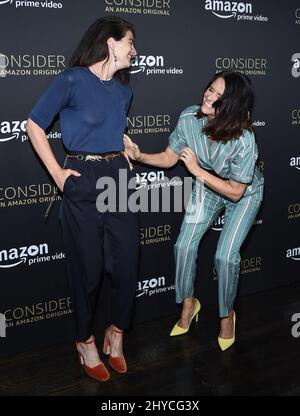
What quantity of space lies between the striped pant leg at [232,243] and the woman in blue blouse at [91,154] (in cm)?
50

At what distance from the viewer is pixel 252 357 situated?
8.71 ft

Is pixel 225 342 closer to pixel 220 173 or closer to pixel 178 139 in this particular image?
pixel 220 173

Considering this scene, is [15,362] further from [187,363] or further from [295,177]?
[295,177]

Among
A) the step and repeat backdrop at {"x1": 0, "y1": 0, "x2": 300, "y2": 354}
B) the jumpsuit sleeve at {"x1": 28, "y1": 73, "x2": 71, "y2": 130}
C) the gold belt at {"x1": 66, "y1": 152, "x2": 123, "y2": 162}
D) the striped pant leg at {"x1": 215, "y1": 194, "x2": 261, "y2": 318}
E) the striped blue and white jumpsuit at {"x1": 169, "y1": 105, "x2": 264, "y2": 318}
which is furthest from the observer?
the striped pant leg at {"x1": 215, "y1": 194, "x2": 261, "y2": 318}

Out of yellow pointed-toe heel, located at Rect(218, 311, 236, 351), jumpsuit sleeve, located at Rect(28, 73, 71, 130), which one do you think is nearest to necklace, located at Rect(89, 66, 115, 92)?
jumpsuit sleeve, located at Rect(28, 73, 71, 130)

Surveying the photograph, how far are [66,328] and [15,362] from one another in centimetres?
33

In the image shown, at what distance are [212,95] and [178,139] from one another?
351mm

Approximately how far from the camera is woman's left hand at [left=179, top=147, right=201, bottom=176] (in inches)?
99.9

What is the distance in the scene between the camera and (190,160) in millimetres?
2557

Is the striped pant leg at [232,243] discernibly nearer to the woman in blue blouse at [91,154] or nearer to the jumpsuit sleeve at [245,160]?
the jumpsuit sleeve at [245,160]

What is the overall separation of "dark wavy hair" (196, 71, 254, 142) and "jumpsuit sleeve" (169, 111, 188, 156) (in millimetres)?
218

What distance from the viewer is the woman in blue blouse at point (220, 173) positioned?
2.49m

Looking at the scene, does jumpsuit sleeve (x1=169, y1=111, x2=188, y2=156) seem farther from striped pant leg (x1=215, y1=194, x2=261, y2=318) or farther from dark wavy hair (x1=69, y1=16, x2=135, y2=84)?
dark wavy hair (x1=69, y1=16, x2=135, y2=84)

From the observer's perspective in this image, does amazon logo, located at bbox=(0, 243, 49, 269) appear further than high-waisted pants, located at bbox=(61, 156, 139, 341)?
Yes
